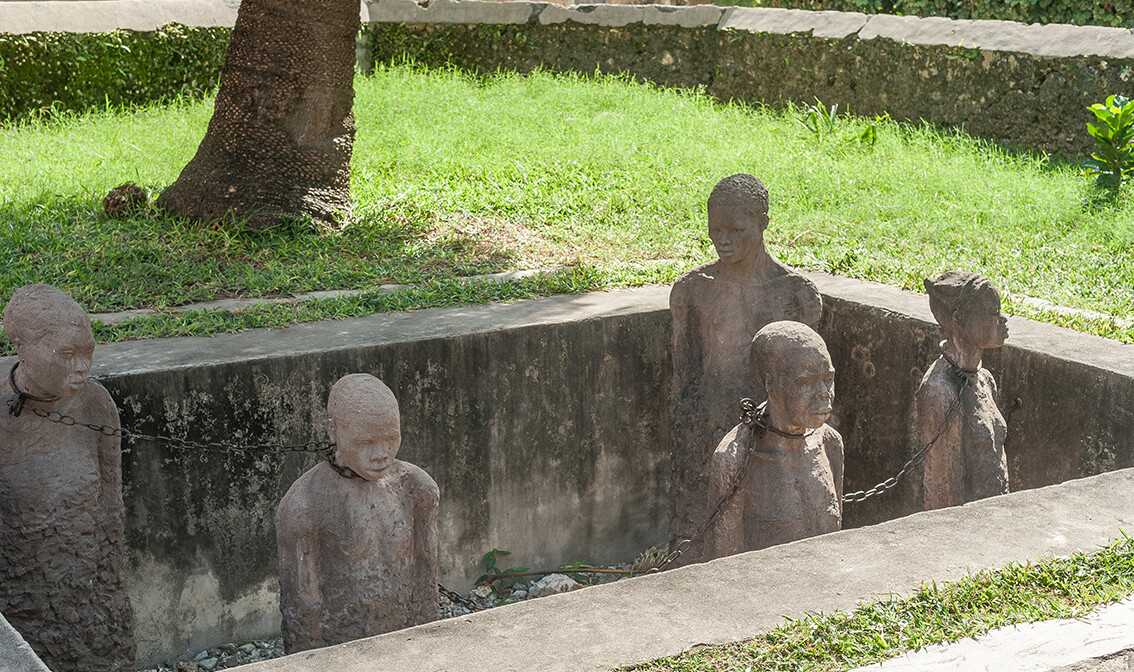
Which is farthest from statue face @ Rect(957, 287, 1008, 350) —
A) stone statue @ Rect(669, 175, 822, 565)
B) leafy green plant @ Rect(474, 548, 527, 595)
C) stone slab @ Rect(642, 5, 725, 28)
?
stone slab @ Rect(642, 5, 725, 28)

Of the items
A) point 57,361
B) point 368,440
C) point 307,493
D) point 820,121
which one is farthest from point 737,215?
point 820,121

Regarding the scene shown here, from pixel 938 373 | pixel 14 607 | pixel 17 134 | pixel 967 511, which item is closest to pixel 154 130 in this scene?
pixel 17 134

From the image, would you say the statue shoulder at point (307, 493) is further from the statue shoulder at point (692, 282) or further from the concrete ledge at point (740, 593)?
the statue shoulder at point (692, 282)

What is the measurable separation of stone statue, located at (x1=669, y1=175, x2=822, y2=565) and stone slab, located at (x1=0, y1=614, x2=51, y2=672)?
2.85 meters

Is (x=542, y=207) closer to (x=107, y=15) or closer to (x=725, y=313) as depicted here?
(x=725, y=313)

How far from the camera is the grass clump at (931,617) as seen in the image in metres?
2.72

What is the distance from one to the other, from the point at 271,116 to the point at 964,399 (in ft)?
16.5

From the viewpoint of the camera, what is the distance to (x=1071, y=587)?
3037 millimetres

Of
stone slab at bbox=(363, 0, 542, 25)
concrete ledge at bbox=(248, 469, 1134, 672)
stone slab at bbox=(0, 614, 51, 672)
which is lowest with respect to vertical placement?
stone slab at bbox=(0, 614, 51, 672)

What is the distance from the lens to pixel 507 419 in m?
5.61

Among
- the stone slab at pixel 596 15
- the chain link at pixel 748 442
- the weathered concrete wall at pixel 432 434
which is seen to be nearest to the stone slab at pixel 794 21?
the stone slab at pixel 596 15

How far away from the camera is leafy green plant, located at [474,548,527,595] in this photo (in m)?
5.66

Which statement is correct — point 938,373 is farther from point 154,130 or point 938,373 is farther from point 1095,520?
point 154,130

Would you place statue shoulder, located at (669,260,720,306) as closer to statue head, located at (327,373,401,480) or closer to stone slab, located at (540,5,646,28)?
statue head, located at (327,373,401,480)
